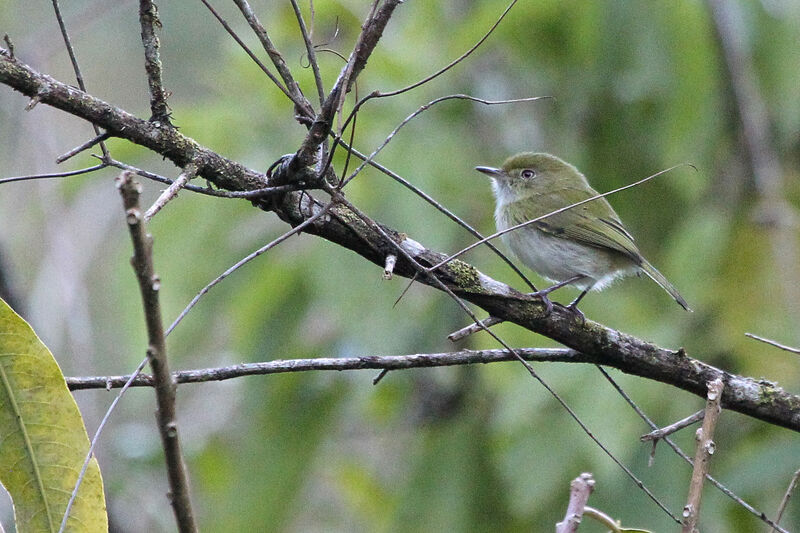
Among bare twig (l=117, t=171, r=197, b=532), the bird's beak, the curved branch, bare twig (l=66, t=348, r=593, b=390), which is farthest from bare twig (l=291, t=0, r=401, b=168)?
the bird's beak

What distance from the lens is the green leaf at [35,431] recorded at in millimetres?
2025

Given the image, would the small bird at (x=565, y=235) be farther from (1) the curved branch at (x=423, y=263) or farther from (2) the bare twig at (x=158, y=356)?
(2) the bare twig at (x=158, y=356)

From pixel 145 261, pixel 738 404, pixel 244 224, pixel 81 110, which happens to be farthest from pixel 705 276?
pixel 145 261

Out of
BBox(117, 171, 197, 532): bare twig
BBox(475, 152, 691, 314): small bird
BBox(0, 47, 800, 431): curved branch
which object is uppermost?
BBox(475, 152, 691, 314): small bird

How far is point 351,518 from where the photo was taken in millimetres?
7684

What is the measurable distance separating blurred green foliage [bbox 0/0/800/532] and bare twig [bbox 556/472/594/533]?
1.91 metres

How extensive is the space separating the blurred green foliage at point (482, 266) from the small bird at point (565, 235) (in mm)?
144

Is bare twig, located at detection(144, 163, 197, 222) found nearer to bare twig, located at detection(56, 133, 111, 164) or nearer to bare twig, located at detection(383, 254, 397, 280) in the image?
bare twig, located at detection(56, 133, 111, 164)

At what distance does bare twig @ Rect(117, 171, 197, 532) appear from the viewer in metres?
1.22

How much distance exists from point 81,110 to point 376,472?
5.87 metres

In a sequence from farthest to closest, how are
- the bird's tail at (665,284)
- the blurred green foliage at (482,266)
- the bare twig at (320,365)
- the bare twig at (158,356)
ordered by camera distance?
the blurred green foliage at (482,266), the bird's tail at (665,284), the bare twig at (320,365), the bare twig at (158,356)

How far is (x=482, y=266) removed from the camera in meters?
4.30

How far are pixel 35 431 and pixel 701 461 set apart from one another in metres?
1.46

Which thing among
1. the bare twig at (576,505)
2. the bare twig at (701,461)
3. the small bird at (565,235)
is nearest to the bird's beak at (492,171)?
the small bird at (565,235)
